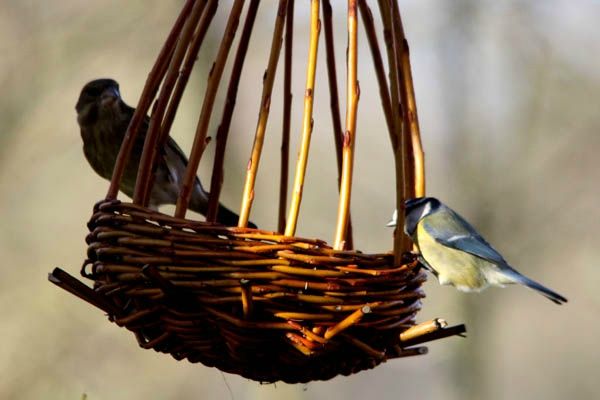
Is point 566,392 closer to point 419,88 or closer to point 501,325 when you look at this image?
point 501,325

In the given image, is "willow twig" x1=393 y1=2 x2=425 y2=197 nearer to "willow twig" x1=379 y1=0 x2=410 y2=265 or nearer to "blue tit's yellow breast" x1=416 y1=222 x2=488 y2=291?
"willow twig" x1=379 y1=0 x2=410 y2=265

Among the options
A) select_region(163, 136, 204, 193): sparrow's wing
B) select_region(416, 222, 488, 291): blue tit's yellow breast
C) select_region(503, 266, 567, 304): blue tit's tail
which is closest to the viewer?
select_region(503, 266, 567, 304): blue tit's tail

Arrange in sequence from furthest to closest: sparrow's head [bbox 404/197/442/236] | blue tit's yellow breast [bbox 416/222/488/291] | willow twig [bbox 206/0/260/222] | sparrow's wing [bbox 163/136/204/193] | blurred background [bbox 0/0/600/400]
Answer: blurred background [bbox 0/0/600/400]
sparrow's wing [bbox 163/136/204/193]
blue tit's yellow breast [bbox 416/222/488/291]
sparrow's head [bbox 404/197/442/236]
willow twig [bbox 206/0/260/222]

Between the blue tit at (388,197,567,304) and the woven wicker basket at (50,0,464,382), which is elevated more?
the blue tit at (388,197,567,304)

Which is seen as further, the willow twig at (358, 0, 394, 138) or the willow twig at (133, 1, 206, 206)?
the willow twig at (358, 0, 394, 138)

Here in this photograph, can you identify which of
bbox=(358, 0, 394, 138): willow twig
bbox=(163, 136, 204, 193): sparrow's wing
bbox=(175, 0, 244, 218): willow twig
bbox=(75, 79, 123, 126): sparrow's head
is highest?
bbox=(75, 79, 123, 126): sparrow's head

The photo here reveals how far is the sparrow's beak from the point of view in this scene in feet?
10.3

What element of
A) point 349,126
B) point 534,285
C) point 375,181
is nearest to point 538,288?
point 534,285

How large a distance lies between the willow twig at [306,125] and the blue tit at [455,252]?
28.5 inches

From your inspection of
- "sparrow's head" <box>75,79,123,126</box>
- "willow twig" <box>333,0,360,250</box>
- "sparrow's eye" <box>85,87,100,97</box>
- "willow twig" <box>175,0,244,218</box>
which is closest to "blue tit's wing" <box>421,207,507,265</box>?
"willow twig" <box>333,0,360,250</box>

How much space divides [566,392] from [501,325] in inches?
29.6

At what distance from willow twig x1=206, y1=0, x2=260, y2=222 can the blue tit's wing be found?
2.24 ft

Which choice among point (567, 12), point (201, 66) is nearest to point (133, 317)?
point (201, 66)

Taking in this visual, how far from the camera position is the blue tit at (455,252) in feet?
7.86
